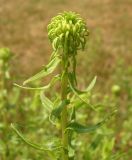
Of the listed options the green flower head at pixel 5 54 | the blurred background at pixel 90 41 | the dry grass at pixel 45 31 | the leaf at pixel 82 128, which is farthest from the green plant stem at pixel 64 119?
the dry grass at pixel 45 31

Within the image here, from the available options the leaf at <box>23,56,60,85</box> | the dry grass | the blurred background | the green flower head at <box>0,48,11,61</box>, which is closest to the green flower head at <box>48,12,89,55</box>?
the leaf at <box>23,56,60,85</box>

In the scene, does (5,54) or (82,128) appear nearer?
(82,128)

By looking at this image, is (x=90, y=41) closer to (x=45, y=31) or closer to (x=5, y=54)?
(x=45, y=31)

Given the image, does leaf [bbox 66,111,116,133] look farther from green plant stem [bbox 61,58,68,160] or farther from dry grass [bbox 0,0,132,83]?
dry grass [bbox 0,0,132,83]

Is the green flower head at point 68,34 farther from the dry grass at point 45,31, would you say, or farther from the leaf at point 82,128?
the dry grass at point 45,31

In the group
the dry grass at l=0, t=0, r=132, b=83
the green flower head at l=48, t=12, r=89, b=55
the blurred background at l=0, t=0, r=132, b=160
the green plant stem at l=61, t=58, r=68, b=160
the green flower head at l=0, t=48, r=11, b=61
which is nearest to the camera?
the green flower head at l=48, t=12, r=89, b=55

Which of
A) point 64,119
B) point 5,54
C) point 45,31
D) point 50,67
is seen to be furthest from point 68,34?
point 45,31

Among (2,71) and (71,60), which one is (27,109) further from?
(71,60)
